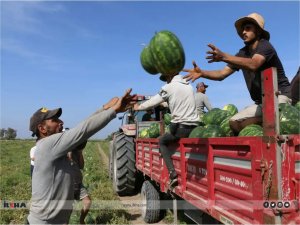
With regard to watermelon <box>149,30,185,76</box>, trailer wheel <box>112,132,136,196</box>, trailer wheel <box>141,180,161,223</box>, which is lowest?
trailer wheel <box>141,180,161,223</box>

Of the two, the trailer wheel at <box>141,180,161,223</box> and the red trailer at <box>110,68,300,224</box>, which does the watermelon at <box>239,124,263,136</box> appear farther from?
the trailer wheel at <box>141,180,161,223</box>

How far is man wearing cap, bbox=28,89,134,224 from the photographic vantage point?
312 centimetres

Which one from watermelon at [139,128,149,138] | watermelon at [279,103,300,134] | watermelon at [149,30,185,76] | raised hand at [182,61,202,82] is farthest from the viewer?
watermelon at [139,128,149,138]

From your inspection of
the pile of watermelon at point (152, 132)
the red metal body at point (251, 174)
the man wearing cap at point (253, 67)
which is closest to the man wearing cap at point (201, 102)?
the pile of watermelon at point (152, 132)

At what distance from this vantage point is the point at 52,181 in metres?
3.34

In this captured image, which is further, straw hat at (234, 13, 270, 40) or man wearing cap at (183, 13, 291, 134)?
straw hat at (234, 13, 270, 40)

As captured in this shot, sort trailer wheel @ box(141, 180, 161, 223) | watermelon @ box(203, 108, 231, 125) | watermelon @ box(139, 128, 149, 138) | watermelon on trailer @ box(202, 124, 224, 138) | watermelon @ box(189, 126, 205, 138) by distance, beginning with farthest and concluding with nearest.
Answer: watermelon @ box(139, 128, 149, 138) < trailer wheel @ box(141, 180, 161, 223) < watermelon @ box(203, 108, 231, 125) < watermelon @ box(189, 126, 205, 138) < watermelon on trailer @ box(202, 124, 224, 138)

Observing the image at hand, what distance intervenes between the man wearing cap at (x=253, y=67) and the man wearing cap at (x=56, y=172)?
3.33 ft

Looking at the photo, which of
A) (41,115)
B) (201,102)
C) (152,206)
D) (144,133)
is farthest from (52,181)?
(144,133)

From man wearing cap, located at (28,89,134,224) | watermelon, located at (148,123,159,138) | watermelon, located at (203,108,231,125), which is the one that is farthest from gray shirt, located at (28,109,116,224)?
watermelon, located at (148,123,159,138)

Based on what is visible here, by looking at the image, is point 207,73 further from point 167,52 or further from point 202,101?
point 202,101

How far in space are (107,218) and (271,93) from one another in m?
5.43

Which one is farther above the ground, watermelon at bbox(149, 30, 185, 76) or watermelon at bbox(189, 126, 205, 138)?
watermelon at bbox(149, 30, 185, 76)

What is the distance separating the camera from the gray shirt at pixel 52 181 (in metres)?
3.24
